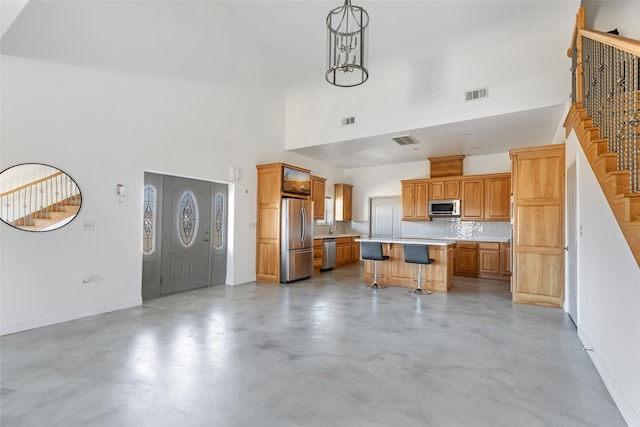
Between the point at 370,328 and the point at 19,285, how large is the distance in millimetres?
4041

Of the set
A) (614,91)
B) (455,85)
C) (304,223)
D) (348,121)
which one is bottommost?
(304,223)

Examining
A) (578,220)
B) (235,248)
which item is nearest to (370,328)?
(578,220)

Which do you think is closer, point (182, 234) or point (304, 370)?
point (304, 370)

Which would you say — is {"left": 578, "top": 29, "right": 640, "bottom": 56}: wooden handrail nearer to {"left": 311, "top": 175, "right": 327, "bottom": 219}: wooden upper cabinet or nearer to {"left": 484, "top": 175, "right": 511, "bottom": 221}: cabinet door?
{"left": 484, "top": 175, "right": 511, "bottom": 221}: cabinet door

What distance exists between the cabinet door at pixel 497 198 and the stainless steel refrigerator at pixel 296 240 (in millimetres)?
4155

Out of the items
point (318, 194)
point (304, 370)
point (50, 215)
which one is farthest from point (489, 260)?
point (50, 215)

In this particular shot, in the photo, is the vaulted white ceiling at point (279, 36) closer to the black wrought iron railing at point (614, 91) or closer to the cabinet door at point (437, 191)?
the cabinet door at point (437, 191)

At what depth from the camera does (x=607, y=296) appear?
261cm

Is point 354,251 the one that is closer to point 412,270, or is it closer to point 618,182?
point 412,270

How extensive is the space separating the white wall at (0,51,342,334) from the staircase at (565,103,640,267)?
17.6 ft

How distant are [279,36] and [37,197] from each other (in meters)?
4.57

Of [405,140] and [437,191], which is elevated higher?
[405,140]

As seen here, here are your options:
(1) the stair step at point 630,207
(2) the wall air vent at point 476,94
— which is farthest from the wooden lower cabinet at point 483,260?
(1) the stair step at point 630,207

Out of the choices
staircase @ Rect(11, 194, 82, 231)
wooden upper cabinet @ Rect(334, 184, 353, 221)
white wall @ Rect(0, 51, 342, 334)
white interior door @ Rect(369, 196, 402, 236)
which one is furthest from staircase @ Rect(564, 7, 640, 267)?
wooden upper cabinet @ Rect(334, 184, 353, 221)
